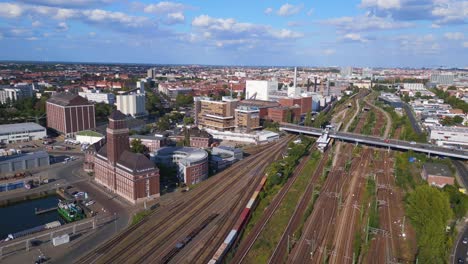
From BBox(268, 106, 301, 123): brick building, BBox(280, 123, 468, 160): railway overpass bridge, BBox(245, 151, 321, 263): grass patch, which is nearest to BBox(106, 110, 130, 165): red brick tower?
BBox(245, 151, 321, 263): grass patch

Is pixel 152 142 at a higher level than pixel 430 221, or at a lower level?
higher

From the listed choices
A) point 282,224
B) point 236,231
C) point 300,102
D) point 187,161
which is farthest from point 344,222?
point 300,102

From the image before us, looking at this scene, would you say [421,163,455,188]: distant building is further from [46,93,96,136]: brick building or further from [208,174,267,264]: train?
[46,93,96,136]: brick building

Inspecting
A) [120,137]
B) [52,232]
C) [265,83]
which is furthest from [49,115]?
[265,83]

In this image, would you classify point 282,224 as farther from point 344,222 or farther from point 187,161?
point 187,161

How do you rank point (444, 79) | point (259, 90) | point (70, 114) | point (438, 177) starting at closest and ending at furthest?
point (438, 177), point (70, 114), point (259, 90), point (444, 79)

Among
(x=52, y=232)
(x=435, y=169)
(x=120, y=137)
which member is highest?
(x=120, y=137)

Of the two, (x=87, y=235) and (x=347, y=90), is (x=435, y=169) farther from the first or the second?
(x=347, y=90)
